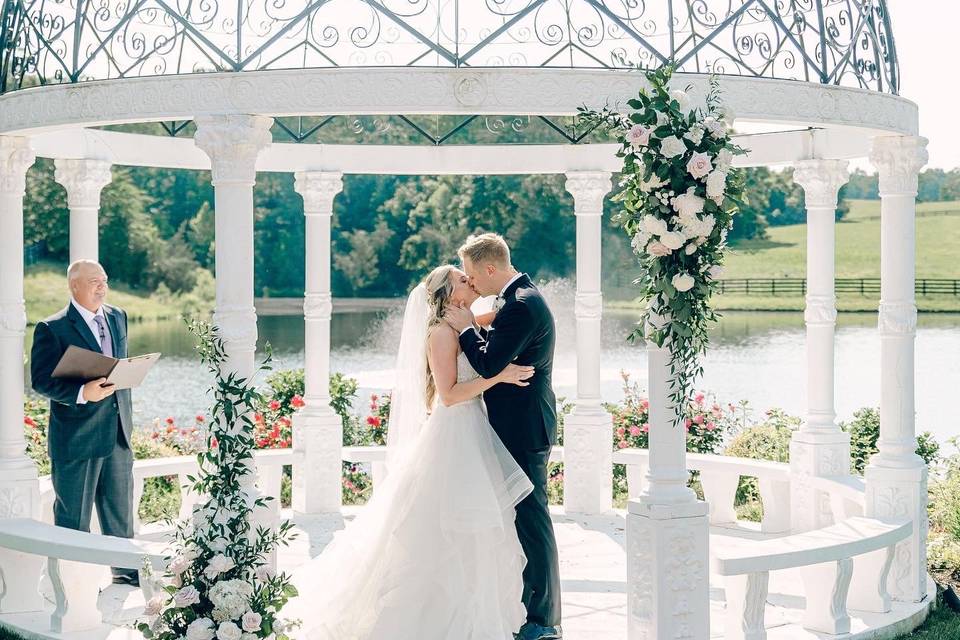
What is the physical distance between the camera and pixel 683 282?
5.85 m

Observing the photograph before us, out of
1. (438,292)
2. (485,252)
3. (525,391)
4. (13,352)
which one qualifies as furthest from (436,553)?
(13,352)

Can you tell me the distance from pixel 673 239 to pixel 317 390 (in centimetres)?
573

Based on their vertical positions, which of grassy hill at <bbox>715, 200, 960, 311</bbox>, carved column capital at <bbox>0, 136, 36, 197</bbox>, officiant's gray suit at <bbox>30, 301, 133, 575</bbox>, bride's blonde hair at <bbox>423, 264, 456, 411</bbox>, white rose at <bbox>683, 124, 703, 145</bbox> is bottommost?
officiant's gray suit at <bbox>30, 301, 133, 575</bbox>

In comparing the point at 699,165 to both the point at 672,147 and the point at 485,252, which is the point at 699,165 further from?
the point at 485,252

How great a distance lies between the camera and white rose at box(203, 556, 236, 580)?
576cm

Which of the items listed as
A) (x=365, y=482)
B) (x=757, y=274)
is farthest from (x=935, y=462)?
(x=757, y=274)

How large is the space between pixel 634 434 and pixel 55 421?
658 centimetres

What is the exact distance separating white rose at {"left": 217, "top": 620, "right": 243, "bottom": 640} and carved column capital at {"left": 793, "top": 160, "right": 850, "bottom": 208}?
6175 mm

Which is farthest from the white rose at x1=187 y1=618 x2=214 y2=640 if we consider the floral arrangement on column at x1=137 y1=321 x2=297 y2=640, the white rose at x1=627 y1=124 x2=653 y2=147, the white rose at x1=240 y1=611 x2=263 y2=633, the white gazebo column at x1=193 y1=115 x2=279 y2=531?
the white rose at x1=627 y1=124 x2=653 y2=147

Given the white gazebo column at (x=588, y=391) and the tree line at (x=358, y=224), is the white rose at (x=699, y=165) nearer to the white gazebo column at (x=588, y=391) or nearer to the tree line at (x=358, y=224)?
the white gazebo column at (x=588, y=391)

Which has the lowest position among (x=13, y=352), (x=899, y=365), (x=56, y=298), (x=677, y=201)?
(x=899, y=365)

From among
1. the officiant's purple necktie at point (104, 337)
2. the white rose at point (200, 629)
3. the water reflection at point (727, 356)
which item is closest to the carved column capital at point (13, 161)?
the officiant's purple necktie at point (104, 337)

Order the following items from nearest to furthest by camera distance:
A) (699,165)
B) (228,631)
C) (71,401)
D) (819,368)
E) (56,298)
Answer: (228,631), (699,165), (71,401), (819,368), (56,298)

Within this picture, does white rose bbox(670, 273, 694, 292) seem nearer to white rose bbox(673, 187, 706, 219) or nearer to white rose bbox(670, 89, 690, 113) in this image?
white rose bbox(673, 187, 706, 219)
